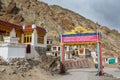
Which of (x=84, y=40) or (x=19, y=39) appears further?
(x=19, y=39)

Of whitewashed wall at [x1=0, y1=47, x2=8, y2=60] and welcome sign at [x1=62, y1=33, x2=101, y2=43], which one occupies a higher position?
welcome sign at [x1=62, y1=33, x2=101, y2=43]

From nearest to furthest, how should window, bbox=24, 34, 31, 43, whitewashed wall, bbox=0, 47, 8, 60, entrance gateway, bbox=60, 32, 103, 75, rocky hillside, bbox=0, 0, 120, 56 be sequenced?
1. whitewashed wall, bbox=0, 47, 8, 60
2. entrance gateway, bbox=60, 32, 103, 75
3. window, bbox=24, 34, 31, 43
4. rocky hillside, bbox=0, 0, 120, 56

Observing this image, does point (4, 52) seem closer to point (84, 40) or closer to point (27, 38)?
point (27, 38)

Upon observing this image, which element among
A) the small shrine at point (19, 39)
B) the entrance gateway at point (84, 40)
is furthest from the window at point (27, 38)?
the entrance gateway at point (84, 40)

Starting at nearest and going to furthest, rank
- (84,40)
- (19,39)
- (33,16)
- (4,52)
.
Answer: (4,52), (84,40), (19,39), (33,16)

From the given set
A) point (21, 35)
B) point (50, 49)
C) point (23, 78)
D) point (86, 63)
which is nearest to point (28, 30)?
point (21, 35)

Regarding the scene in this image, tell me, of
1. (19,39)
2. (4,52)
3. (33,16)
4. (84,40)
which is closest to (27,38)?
(19,39)

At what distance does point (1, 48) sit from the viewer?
28.7 metres

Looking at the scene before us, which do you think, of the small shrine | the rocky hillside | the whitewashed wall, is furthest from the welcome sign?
the rocky hillside

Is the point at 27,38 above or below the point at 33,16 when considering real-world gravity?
below

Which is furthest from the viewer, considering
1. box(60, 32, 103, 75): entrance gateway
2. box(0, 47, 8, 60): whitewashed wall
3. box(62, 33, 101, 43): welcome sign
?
box(62, 33, 101, 43): welcome sign

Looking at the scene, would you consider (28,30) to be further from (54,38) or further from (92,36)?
(54,38)

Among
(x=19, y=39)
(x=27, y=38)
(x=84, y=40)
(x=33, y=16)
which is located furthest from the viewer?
(x=33, y=16)

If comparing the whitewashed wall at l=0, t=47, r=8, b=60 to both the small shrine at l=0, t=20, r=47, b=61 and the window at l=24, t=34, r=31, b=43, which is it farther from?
the window at l=24, t=34, r=31, b=43
